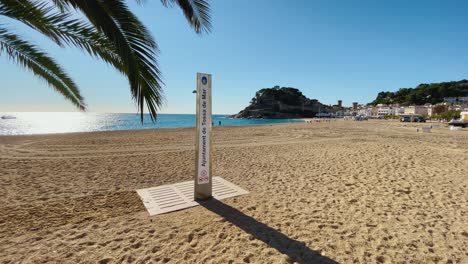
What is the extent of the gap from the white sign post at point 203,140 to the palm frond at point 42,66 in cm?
286

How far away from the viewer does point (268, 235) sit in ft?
10.7

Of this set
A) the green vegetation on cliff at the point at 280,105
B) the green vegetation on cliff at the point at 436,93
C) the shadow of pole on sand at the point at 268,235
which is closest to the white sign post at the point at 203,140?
the shadow of pole on sand at the point at 268,235

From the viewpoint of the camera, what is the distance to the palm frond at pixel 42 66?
355cm

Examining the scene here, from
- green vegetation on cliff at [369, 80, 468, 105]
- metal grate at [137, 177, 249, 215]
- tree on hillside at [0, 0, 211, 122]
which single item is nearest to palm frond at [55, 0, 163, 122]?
tree on hillside at [0, 0, 211, 122]

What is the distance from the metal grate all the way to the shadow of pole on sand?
42 cm

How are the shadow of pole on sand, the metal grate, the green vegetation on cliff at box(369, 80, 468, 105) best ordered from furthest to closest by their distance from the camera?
the green vegetation on cliff at box(369, 80, 468, 105) < the metal grate < the shadow of pole on sand

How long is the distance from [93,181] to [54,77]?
2790mm

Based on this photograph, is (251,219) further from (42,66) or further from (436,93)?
(436,93)

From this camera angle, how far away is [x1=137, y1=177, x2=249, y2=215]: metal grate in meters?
4.20

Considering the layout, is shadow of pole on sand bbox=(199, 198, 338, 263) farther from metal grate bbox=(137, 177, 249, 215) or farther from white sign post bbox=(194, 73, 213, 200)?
metal grate bbox=(137, 177, 249, 215)

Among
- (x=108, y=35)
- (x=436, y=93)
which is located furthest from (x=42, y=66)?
(x=436, y=93)

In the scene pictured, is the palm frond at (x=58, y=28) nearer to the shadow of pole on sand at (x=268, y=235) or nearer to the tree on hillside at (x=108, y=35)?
the tree on hillside at (x=108, y=35)

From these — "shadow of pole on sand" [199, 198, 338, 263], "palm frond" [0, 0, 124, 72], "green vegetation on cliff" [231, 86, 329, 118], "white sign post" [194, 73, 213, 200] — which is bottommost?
"shadow of pole on sand" [199, 198, 338, 263]

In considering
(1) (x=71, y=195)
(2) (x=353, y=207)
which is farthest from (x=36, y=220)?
(2) (x=353, y=207)
